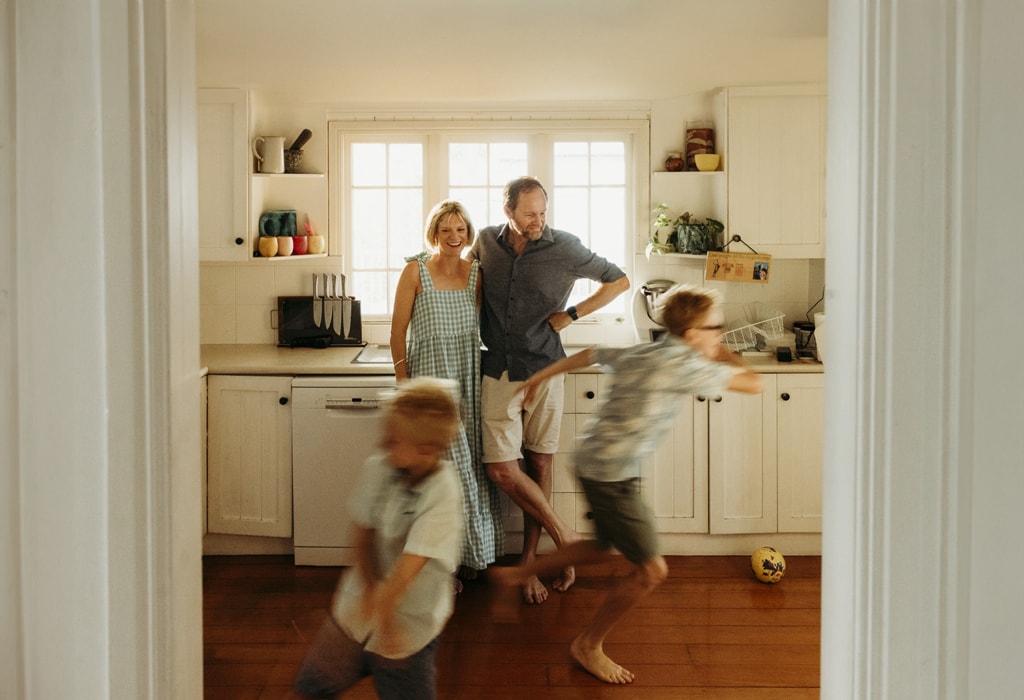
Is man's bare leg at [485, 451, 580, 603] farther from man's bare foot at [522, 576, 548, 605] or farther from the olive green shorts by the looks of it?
the olive green shorts

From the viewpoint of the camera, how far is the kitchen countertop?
423 centimetres

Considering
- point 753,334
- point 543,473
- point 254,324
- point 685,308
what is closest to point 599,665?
point 543,473

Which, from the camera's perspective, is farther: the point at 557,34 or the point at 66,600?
the point at 557,34

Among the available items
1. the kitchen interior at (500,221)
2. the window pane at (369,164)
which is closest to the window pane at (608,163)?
the kitchen interior at (500,221)

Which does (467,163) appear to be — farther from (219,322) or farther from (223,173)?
(219,322)

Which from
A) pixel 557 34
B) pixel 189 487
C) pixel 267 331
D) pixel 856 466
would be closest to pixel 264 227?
pixel 267 331

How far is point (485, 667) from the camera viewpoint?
10.7 feet

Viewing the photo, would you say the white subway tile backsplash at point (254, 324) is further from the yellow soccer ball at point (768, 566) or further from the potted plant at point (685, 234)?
the yellow soccer ball at point (768, 566)

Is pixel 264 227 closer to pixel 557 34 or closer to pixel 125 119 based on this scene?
pixel 557 34

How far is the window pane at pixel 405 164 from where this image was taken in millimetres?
5031

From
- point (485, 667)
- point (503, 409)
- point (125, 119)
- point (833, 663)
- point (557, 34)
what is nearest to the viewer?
point (125, 119)

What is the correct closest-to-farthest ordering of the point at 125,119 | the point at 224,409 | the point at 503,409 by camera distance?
the point at 125,119
the point at 503,409
the point at 224,409

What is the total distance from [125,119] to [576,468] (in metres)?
1.74

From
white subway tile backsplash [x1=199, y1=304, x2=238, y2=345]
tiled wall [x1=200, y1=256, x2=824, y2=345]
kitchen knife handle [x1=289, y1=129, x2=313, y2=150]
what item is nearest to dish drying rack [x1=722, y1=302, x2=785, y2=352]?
tiled wall [x1=200, y1=256, x2=824, y2=345]
